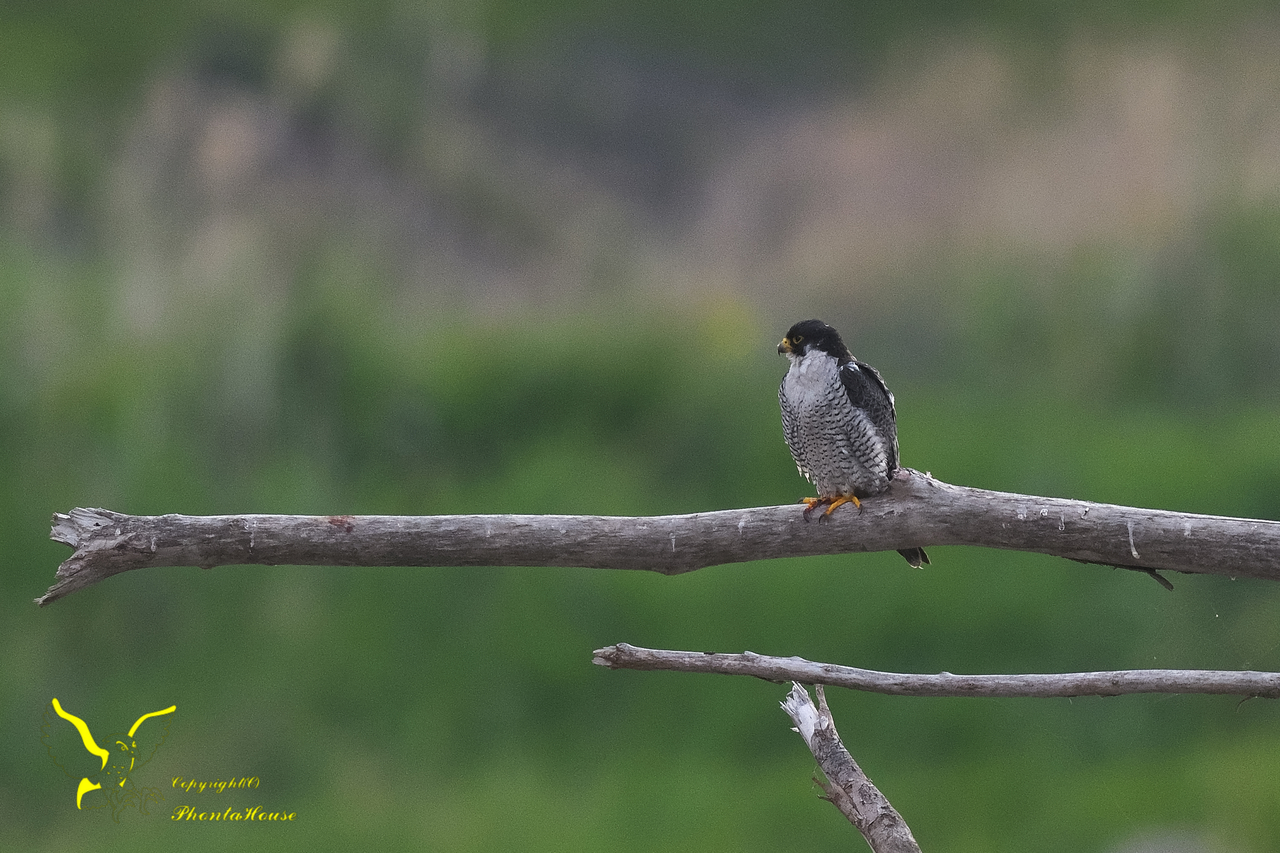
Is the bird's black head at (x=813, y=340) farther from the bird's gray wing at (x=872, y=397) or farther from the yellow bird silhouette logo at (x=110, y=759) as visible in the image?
the yellow bird silhouette logo at (x=110, y=759)

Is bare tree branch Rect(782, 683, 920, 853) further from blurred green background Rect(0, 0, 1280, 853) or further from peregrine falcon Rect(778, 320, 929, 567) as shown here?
blurred green background Rect(0, 0, 1280, 853)

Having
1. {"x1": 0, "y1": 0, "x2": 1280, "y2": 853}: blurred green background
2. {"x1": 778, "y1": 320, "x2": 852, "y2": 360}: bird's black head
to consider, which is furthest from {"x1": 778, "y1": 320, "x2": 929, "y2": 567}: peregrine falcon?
{"x1": 0, "y1": 0, "x2": 1280, "y2": 853}: blurred green background

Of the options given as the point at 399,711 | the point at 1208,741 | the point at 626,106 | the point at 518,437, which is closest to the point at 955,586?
the point at 1208,741

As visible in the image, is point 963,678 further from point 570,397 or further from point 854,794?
point 570,397

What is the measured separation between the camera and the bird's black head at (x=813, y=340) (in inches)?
149

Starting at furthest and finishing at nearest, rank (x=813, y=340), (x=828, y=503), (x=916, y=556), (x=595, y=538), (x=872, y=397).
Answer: (x=813, y=340)
(x=872, y=397)
(x=916, y=556)
(x=828, y=503)
(x=595, y=538)

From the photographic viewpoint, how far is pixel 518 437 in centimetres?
750

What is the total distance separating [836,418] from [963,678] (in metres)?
1.12

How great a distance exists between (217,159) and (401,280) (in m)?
1.56

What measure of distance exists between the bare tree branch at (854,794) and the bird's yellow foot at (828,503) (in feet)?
1.64

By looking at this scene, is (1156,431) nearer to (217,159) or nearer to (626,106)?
(626,106)

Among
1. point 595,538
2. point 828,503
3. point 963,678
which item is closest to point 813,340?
A: point 828,503

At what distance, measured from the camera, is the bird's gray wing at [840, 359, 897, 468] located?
145 inches

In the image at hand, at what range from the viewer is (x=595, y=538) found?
2.98m
